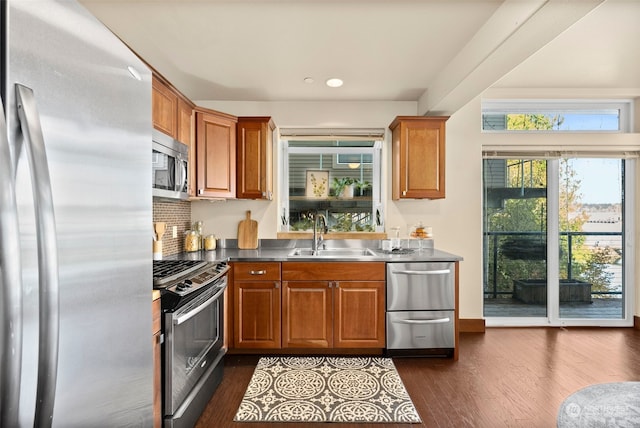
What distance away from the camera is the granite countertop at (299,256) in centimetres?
304

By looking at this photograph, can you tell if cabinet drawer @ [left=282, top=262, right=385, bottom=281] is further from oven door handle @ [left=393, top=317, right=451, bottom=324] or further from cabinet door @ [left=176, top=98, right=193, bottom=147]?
cabinet door @ [left=176, top=98, right=193, bottom=147]

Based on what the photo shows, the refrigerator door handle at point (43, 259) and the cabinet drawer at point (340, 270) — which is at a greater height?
the refrigerator door handle at point (43, 259)

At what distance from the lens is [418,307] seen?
3059 mm

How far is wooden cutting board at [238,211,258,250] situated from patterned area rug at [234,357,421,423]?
1.15m

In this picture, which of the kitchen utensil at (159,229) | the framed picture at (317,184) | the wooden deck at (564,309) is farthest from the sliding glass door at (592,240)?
the kitchen utensil at (159,229)

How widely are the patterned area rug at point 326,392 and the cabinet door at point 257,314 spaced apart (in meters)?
0.19

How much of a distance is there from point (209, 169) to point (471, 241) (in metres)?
2.72

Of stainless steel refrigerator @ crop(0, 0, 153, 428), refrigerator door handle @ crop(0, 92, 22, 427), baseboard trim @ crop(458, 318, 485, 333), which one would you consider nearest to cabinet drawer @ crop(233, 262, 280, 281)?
Result: stainless steel refrigerator @ crop(0, 0, 153, 428)

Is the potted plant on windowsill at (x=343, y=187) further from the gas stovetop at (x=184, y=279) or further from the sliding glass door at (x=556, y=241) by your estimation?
the gas stovetop at (x=184, y=279)

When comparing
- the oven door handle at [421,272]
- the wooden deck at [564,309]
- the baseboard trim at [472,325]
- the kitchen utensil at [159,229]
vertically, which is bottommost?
the baseboard trim at [472,325]

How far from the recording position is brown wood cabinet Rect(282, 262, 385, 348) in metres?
3.04

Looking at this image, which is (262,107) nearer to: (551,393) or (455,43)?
(455,43)

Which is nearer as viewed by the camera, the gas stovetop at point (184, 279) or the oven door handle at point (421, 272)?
the gas stovetop at point (184, 279)

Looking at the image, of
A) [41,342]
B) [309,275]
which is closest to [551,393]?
[309,275]
